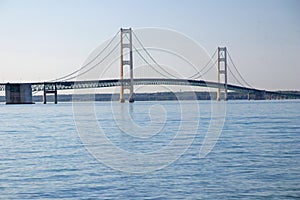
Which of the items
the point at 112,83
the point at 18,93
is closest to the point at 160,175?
the point at 112,83

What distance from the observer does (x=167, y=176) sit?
11.7m

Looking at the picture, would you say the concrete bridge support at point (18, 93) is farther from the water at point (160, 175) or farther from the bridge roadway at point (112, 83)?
the water at point (160, 175)

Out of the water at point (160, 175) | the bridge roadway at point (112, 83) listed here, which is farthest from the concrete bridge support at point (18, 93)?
the water at point (160, 175)

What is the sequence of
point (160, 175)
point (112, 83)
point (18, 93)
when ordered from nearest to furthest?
point (160, 175), point (112, 83), point (18, 93)

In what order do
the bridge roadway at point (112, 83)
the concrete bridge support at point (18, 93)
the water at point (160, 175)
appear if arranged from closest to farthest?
the water at point (160, 175) → the bridge roadway at point (112, 83) → the concrete bridge support at point (18, 93)

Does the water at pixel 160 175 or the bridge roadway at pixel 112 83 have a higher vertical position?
the bridge roadway at pixel 112 83

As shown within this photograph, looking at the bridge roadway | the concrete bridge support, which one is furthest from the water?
the concrete bridge support

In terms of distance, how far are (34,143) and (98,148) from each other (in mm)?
2962

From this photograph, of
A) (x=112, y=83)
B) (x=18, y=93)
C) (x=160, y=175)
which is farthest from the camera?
(x=18, y=93)

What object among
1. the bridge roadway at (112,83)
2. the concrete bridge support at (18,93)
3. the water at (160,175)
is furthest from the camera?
the concrete bridge support at (18,93)

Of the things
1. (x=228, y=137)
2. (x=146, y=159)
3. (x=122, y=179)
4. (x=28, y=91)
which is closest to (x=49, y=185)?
(x=122, y=179)

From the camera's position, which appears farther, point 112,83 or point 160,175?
point 112,83

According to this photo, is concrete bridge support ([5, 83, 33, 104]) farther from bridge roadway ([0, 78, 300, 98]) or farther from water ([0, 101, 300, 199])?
water ([0, 101, 300, 199])

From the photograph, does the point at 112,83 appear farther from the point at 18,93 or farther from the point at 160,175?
the point at 160,175
